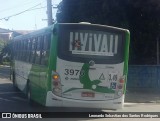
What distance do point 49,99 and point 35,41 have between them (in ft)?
12.4

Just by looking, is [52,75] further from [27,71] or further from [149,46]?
[149,46]

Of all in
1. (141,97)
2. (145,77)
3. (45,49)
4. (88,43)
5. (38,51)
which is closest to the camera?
(88,43)

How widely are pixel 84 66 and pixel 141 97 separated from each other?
9.13 meters

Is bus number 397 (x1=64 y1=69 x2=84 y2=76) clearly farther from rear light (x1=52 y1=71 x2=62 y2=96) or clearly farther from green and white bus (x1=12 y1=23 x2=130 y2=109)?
rear light (x1=52 y1=71 x2=62 y2=96)

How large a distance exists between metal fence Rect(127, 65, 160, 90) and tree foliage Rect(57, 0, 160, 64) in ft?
8.01

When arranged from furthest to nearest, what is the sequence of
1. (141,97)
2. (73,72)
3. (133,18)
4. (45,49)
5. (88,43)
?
1. (133,18)
2. (141,97)
3. (45,49)
4. (88,43)
5. (73,72)

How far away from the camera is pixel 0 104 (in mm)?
16828

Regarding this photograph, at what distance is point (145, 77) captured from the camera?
84.8 feet

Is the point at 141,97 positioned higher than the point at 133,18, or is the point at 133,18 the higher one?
the point at 133,18

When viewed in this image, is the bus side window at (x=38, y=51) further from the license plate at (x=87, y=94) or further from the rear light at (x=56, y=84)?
the license plate at (x=87, y=94)

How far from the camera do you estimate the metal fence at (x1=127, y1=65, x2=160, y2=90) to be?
2581cm

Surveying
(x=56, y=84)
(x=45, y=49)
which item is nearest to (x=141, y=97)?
(x=45, y=49)

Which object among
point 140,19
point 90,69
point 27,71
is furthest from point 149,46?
point 90,69

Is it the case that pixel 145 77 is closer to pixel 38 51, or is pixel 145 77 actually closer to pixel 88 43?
pixel 38 51
